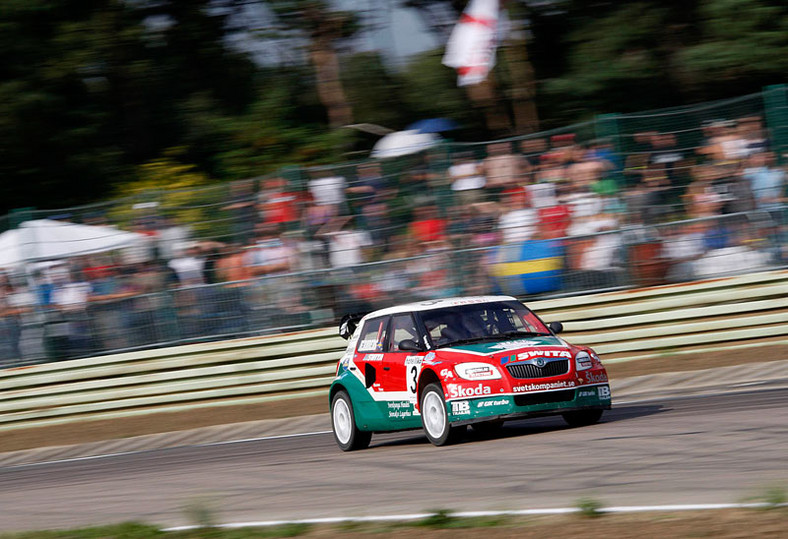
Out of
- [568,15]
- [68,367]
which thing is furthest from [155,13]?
[68,367]

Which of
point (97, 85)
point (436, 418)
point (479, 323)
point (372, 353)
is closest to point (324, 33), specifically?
point (97, 85)

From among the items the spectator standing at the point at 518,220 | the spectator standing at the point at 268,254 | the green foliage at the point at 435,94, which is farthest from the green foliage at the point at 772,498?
the green foliage at the point at 435,94

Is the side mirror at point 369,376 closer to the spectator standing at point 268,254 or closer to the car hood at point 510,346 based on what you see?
the car hood at point 510,346

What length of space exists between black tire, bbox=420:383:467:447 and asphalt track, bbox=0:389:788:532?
0.61 feet

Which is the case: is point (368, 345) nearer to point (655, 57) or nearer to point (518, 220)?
point (518, 220)

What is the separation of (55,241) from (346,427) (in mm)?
8019

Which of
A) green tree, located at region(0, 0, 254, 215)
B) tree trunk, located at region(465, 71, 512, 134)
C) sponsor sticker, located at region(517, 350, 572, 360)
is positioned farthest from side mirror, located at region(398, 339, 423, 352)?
green tree, located at region(0, 0, 254, 215)

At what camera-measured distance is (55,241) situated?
60.1 feet

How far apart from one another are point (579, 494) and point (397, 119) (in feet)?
91.9

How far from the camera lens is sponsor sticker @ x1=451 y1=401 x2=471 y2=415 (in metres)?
10.4

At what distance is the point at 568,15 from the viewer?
29422mm

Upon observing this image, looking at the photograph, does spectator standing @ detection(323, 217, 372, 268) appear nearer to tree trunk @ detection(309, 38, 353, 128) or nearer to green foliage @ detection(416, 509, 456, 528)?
green foliage @ detection(416, 509, 456, 528)

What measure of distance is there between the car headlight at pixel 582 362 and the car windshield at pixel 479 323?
66 cm

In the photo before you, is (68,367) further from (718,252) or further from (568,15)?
(568,15)
